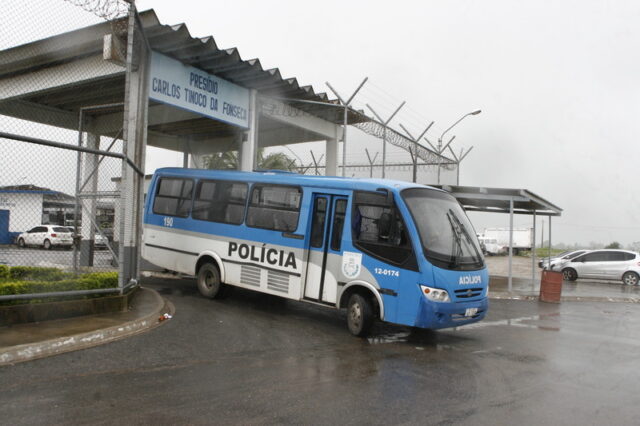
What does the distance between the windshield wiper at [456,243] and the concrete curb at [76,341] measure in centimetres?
486

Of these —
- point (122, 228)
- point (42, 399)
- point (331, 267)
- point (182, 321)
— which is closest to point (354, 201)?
point (331, 267)

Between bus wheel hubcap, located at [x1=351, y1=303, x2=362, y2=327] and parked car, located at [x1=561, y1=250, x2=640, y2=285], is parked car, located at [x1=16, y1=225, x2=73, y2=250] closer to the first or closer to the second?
bus wheel hubcap, located at [x1=351, y1=303, x2=362, y2=327]

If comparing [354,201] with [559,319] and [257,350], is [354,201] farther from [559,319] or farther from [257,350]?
[559,319]

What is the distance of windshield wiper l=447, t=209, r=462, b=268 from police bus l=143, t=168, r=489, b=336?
0.9 inches

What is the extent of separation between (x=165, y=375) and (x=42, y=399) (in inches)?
50.9

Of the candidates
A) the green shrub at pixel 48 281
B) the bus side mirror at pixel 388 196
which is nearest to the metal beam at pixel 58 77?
the green shrub at pixel 48 281

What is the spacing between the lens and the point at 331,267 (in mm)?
9148

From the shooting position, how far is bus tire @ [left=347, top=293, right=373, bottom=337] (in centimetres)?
853

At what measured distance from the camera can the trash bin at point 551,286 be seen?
1526cm

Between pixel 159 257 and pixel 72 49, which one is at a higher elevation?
pixel 72 49

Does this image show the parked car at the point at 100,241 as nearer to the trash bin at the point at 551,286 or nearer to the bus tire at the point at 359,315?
the bus tire at the point at 359,315

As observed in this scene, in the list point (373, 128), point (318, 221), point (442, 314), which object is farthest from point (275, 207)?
point (373, 128)

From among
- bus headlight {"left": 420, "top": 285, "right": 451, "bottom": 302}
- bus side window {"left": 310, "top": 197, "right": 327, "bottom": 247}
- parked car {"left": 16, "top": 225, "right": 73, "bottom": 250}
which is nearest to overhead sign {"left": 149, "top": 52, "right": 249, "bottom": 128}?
parked car {"left": 16, "top": 225, "right": 73, "bottom": 250}

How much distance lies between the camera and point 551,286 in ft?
50.1
